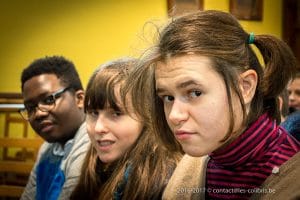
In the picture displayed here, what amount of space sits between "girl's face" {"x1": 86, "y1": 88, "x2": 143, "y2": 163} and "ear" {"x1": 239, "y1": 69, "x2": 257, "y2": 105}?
1.49 ft

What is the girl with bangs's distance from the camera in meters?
1.06

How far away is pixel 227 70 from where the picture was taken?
0.74 metres

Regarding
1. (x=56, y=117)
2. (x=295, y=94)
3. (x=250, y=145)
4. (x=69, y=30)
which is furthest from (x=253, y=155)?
(x=69, y=30)

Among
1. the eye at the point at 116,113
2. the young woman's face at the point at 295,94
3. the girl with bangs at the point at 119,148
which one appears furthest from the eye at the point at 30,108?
the young woman's face at the point at 295,94

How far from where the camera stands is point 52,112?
152cm

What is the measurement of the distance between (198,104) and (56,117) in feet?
3.07

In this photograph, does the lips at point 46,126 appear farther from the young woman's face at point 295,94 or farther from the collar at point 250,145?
the young woman's face at point 295,94

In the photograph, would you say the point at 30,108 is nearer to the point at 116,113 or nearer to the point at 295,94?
the point at 116,113

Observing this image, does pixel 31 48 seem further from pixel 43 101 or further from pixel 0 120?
pixel 43 101

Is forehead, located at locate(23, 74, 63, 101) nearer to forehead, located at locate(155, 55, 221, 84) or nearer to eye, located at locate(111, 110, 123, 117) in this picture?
eye, located at locate(111, 110, 123, 117)

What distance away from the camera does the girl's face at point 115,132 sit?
116 cm

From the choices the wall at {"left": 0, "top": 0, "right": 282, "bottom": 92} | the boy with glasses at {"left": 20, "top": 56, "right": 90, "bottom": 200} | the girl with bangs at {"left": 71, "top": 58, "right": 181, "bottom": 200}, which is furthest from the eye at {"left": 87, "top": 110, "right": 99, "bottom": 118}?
the wall at {"left": 0, "top": 0, "right": 282, "bottom": 92}

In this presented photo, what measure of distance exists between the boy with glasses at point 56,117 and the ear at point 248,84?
82 centimetres

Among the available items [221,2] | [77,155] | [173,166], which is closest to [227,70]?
[173,166]
